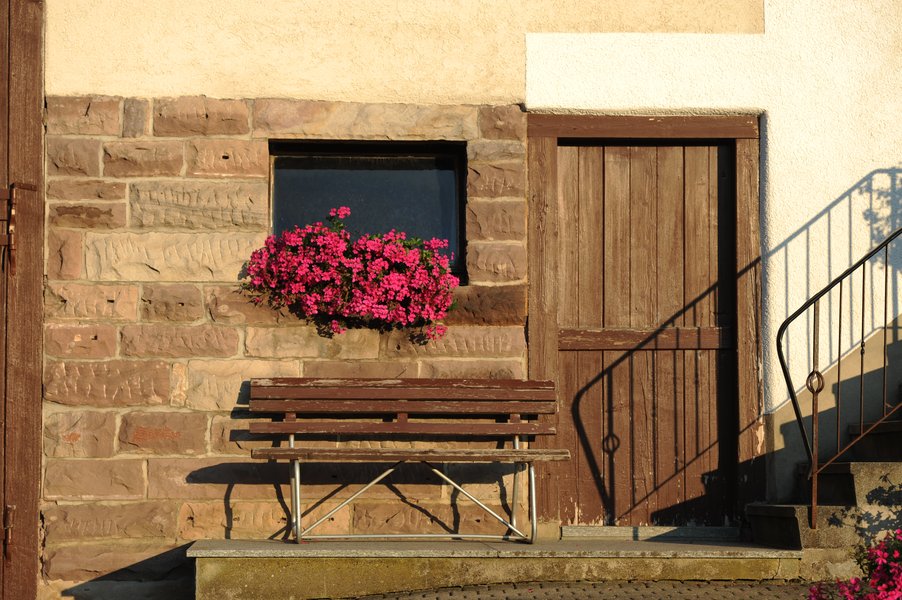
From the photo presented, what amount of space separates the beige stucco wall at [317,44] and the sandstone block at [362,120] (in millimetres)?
60

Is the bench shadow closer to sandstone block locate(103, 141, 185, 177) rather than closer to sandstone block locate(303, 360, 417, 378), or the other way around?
sandstone block locate(303, 360, 417, 378)

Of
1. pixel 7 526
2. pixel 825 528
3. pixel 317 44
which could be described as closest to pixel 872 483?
pixel 825 528

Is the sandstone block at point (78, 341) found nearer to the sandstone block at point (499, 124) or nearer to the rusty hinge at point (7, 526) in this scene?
the rusty hinge at point (7, 526)

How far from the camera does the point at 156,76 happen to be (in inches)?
256

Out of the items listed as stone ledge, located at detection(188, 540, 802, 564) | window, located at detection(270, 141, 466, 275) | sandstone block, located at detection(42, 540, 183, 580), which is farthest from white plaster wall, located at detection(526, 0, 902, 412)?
sandstone block, located at detection(42, 540, 183, 580)

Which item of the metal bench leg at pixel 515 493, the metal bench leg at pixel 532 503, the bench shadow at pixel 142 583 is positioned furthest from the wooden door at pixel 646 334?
the bench shadow at pixel 142 583

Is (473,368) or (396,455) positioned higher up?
(473,368)

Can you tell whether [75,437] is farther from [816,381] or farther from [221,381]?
[816,381]

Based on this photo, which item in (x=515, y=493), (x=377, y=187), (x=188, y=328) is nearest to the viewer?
(x=515, y=493)

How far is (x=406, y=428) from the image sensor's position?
6168 mm

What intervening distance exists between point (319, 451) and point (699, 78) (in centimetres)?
289

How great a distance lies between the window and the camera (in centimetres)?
670

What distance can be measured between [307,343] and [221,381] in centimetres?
48

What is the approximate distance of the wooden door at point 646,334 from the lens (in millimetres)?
6668
